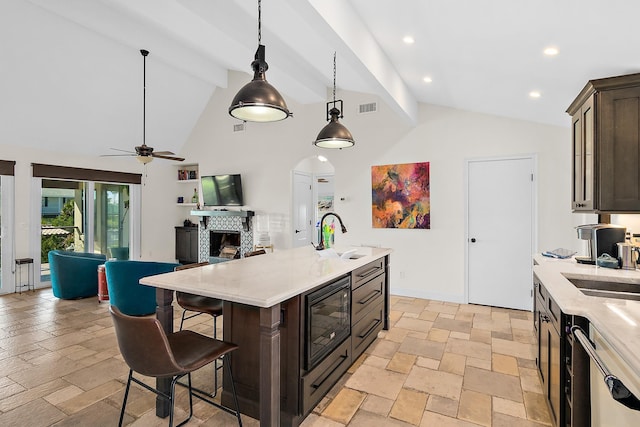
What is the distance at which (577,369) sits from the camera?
1.67 m

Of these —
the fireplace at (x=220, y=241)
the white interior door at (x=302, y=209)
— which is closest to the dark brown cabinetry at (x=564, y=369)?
the white interior door at (x=302, y=209)

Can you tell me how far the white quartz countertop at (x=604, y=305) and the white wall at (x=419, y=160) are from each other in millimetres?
2222

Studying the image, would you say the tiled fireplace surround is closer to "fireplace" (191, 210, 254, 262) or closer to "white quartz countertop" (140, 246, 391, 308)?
"fireplace" (191, 210, 254, 262)

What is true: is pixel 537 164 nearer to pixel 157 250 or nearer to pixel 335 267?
Answer: pixel 335 267

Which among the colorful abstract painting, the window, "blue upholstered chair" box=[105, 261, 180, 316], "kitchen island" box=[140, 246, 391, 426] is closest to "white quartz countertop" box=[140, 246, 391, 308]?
"kitchen island" box=[140, 246, 391, 426]

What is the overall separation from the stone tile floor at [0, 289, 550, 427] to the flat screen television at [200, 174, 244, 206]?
10.2 feet

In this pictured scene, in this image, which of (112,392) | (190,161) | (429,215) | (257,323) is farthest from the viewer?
(190,161)

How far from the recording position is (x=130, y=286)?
418cm

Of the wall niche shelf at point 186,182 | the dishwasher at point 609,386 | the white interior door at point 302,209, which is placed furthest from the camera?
the wall niche shelf at point 186,182

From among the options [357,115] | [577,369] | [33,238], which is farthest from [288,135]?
[577,369]

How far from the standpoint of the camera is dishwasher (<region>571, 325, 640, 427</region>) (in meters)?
1.13

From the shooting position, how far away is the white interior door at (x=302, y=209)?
22.1ft

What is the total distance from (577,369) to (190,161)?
7744 millimetres

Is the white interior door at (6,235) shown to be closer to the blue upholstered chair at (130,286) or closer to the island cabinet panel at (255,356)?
the blue upholstered chair at (130,286)
